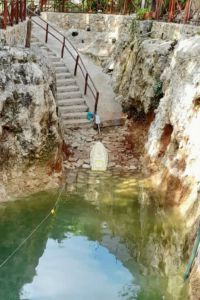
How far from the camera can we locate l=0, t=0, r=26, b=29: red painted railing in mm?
10734

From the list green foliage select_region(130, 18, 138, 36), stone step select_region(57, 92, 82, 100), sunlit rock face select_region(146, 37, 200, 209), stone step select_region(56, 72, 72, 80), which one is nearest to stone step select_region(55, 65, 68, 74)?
stone step select_region(56, 72, 72, 80)

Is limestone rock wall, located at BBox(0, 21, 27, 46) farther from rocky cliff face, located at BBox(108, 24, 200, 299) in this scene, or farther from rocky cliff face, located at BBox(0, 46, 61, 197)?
rocky cliff face, located at BBox(108, 24, 200, 299)

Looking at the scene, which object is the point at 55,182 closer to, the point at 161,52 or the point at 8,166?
the point at 8,166

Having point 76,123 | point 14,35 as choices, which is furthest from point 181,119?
point 14,35

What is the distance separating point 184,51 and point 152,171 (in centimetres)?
333

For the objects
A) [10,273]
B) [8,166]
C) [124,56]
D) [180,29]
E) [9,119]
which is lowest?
[10,273]

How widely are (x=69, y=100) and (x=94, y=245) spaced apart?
736cm

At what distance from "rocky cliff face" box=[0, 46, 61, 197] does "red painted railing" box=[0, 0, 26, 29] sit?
109cm

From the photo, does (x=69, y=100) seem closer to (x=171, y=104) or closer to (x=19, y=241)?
(x=171, y=104)

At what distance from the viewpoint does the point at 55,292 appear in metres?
7.11

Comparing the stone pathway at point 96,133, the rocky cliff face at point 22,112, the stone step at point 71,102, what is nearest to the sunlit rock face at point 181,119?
the stone pathway at point 96,133

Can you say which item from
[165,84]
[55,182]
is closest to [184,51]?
[165,84]

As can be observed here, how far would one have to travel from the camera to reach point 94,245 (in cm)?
863

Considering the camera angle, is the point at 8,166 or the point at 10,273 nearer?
the point at 10,273
